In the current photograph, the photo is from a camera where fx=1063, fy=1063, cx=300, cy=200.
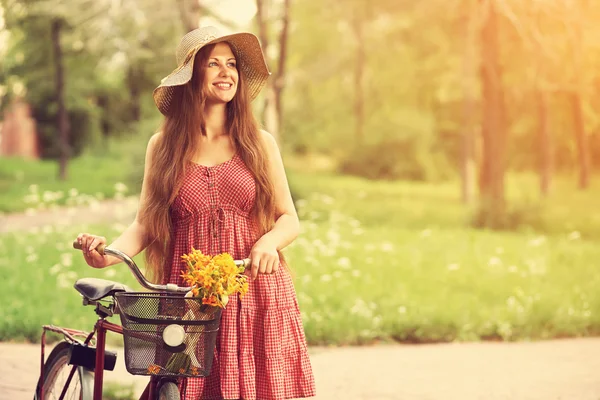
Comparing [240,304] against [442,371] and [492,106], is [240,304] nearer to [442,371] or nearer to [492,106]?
[442,371]

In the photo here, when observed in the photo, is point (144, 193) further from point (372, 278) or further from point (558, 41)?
point (558, 41)

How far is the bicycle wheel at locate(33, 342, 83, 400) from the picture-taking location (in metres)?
4.46

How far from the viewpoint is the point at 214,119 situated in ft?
14.4

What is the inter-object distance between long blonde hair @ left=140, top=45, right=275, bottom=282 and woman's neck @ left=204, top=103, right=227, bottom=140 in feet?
0.07

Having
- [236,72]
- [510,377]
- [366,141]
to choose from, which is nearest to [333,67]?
[366,141]

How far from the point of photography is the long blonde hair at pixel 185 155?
4.26 m

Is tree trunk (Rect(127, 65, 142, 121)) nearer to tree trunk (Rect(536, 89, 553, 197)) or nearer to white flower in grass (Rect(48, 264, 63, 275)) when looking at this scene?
tree trunk (Rect(536, 89, 553, 197))

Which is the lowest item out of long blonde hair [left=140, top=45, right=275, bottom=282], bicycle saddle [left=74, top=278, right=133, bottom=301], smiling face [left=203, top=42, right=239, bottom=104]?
bicycle saddle [left=74, top=278, right=133, bottom=301]

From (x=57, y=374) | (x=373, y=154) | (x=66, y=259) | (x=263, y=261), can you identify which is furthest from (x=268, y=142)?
(x=373, y=154)

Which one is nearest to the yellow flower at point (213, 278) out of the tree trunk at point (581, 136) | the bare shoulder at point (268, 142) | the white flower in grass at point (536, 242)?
the bare shoulder at point (268, 142)

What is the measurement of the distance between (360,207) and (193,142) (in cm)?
2032

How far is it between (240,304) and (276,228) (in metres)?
0.34

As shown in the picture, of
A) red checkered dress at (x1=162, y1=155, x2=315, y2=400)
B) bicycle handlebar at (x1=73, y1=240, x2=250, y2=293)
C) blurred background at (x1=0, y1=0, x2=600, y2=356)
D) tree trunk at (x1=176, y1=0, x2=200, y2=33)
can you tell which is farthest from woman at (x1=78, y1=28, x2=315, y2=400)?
tree trunk at (x1=176, y1=0, x2=200, y2=33)

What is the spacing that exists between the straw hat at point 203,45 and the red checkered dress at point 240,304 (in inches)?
13.6
